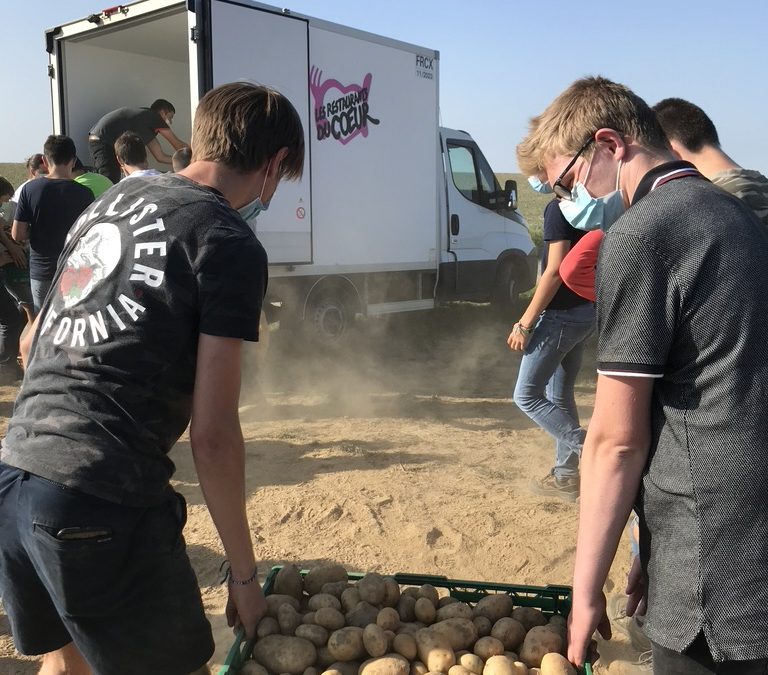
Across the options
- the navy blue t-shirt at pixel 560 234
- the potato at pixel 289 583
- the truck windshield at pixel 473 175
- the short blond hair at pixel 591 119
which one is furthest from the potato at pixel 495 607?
the truck windshield at pixel 473 175

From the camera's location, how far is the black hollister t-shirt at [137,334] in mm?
1680

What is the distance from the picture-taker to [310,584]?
2432 mm

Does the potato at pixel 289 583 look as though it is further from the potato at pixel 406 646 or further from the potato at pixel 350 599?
the potato at pixel 406 646

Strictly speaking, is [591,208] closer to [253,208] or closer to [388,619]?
[253,208]

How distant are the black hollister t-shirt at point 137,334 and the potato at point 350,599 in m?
0.79

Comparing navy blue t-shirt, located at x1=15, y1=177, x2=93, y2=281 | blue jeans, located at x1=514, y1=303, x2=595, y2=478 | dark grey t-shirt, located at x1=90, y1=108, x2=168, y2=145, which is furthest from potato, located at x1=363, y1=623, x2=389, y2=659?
dark grey t-shirt, located at x1=90, y1=108, x2=168, y2=145

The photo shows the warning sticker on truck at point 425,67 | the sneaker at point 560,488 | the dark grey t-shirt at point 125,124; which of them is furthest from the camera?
the warning sticker on truck at point 425,67

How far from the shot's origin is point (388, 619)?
7.12 feet

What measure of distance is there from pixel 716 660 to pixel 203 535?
3.27 m

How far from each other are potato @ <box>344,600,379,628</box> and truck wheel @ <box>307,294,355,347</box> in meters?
5.68

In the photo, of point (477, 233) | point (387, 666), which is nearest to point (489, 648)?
point (387, 666)

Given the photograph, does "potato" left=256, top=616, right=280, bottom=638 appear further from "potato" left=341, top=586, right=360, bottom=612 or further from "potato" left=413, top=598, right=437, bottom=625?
"potato" left=413, top=598, right=437, bottom=625

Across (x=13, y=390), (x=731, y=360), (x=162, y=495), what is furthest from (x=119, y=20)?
(x=731, y=360)

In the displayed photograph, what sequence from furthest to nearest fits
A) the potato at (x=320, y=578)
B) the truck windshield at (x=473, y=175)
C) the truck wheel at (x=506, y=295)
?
the truck wheel at (x=506, y=295), the truck windshield at (x=473, y=175), the potato at (x=320, y=578)
